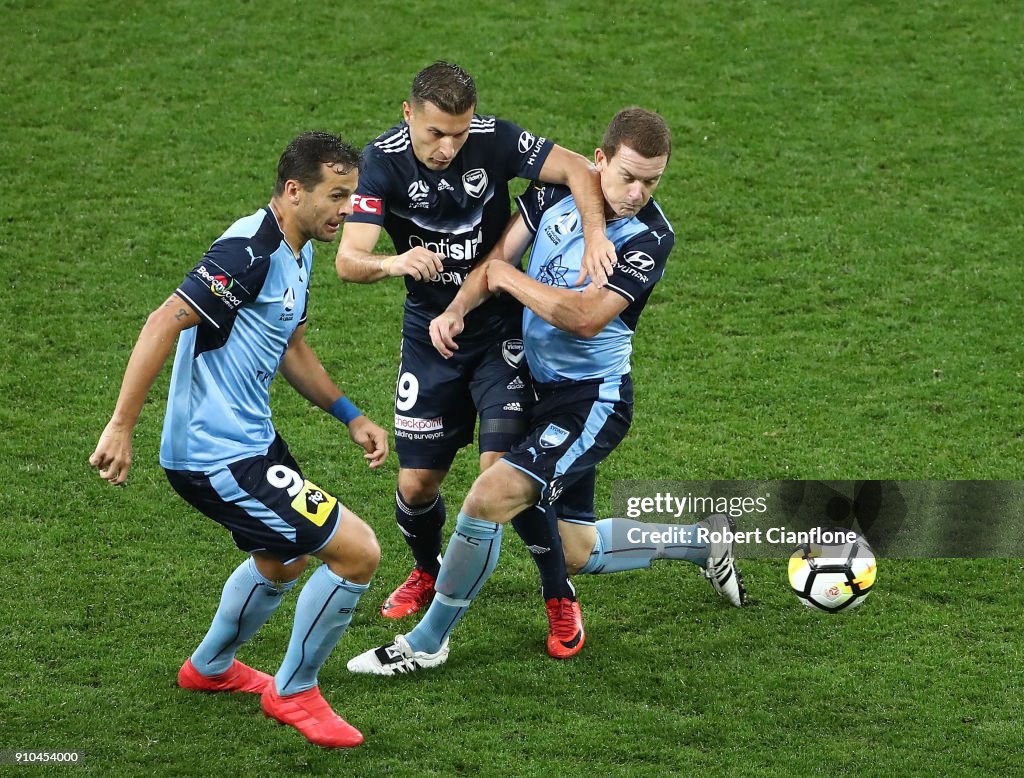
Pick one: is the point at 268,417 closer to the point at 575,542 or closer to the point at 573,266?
the point at 573,266

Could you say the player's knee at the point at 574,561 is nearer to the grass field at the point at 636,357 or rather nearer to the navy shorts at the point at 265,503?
the grass field at the point at 636,357

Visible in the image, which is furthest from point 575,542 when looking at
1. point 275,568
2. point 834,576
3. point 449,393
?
point 275,568

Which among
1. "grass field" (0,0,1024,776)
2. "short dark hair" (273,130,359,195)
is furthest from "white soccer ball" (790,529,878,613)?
"short dark hair" (273,130,359,195)

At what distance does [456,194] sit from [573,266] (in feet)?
2.00

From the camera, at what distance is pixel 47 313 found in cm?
838

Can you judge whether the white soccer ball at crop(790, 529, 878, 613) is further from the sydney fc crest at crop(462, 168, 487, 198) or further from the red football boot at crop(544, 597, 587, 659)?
the sydney fc crest at crop(462, 168, 487, 198)

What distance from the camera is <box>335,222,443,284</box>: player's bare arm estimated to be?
4.80 metres

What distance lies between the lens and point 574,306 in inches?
204

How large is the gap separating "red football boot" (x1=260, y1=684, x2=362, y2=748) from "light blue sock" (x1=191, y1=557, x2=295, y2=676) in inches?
11.1

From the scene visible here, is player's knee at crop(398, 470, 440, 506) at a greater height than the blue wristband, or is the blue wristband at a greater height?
the blue wristband

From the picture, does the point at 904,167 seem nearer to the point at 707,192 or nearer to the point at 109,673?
the point at 707,192

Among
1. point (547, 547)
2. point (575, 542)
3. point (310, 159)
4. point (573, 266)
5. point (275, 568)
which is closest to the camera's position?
point (310, 159)

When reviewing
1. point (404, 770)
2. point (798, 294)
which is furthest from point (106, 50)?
point (404, 770)

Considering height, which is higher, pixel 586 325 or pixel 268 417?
pixel 586 325
